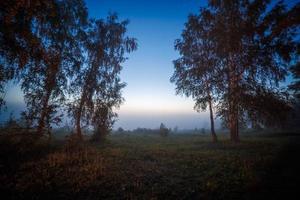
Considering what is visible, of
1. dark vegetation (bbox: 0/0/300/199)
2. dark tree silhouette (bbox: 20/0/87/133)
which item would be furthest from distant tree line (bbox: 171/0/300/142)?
dark tree silhouette (bbox: 20/0/87/133)

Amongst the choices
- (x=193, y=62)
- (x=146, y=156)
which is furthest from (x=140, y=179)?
(x=193, y=62)

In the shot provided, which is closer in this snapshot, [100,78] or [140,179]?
[140,179]

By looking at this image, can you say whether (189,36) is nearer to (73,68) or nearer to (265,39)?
(265,39)

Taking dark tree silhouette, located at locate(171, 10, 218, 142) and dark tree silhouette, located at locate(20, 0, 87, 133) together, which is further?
dark tree silhouette, located at locate(171, 10, 218, 142)

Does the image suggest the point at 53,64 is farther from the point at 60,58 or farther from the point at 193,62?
the point at 193,62

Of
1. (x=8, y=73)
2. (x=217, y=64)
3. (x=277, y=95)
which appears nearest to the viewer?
(x=8, y=73)

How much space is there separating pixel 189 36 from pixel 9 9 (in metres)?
18.2

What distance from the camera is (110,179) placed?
7.65 meters

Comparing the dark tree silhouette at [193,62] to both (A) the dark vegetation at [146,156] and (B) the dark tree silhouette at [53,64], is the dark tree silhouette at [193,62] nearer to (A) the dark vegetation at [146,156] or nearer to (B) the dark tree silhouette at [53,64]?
(A) the dark vegetation at [146,156]

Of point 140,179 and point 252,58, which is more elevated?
point 252,58

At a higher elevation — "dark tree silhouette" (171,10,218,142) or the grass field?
"dark tree silhouette" (171,10,218,142)

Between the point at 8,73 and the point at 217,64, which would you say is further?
the point at 217,64

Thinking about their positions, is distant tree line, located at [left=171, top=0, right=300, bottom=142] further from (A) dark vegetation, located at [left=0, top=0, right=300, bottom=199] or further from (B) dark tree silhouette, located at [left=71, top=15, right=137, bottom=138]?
(B) dark tree silhouette, located at [left=71, top=15, right=137, bottom=138]

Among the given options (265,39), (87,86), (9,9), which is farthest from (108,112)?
(265,39)
